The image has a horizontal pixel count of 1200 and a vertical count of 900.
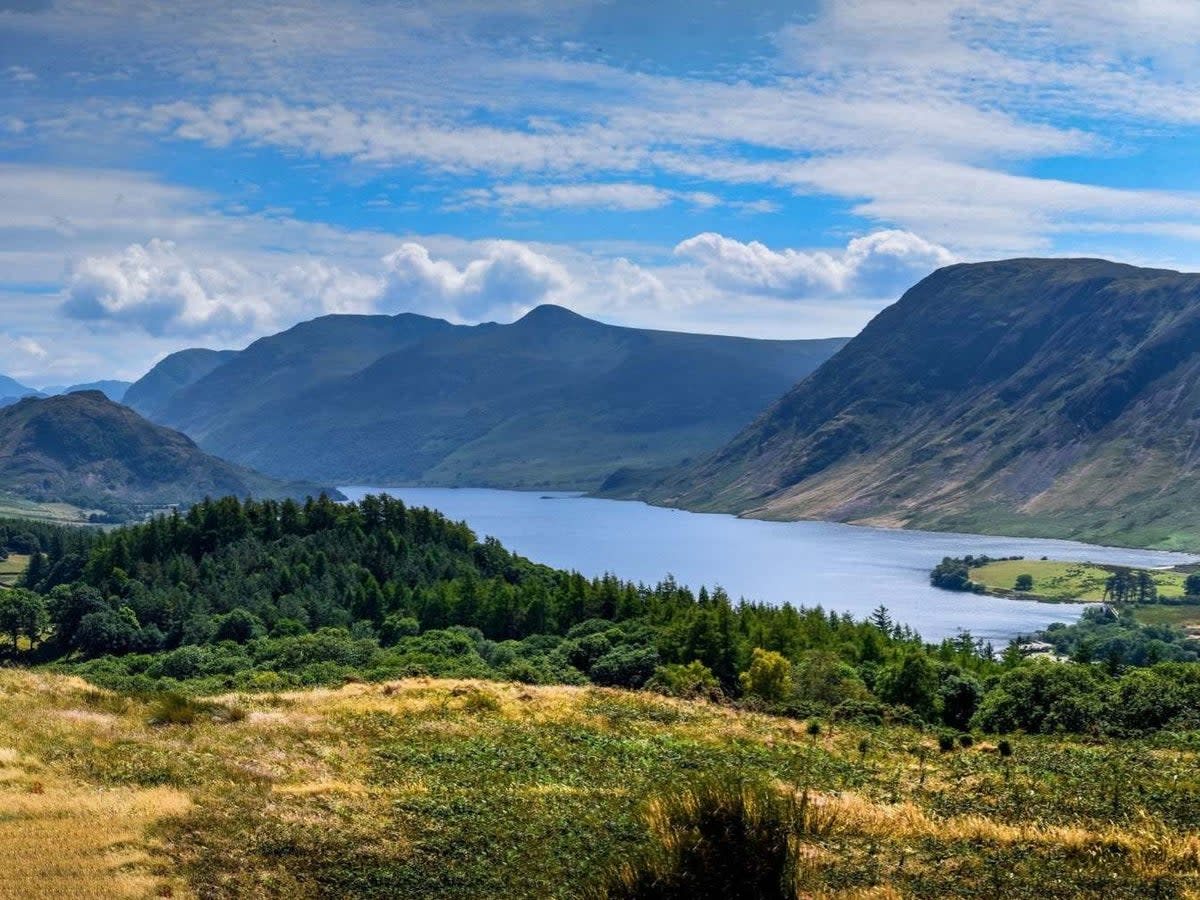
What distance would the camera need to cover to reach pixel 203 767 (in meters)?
35.4

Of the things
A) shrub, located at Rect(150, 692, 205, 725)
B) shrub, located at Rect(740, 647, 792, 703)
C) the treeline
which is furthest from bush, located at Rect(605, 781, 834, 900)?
shrub, located at Rect(740, 647, 792, 703)

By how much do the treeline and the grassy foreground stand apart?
16975 mm

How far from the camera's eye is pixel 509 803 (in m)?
33.5

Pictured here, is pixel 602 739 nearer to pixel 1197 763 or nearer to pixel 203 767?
pixel 203 767

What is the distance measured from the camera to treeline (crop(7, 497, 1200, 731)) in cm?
7150

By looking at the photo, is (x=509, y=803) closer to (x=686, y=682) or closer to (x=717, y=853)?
(x=717, y=853)

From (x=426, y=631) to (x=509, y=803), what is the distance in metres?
96.1

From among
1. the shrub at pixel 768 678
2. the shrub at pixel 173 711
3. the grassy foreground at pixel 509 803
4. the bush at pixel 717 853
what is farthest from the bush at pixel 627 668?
the bush at pixel 717 853

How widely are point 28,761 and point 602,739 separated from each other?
2065 cm

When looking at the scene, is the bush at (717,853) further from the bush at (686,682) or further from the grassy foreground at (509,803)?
the bush at (686,682)

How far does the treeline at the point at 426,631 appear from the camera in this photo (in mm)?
71500

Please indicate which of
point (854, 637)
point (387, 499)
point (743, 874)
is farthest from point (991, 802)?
point (387, 499)

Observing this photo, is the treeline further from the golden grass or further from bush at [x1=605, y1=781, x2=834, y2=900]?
the golden grass

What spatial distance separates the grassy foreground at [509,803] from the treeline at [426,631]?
16975 mm
